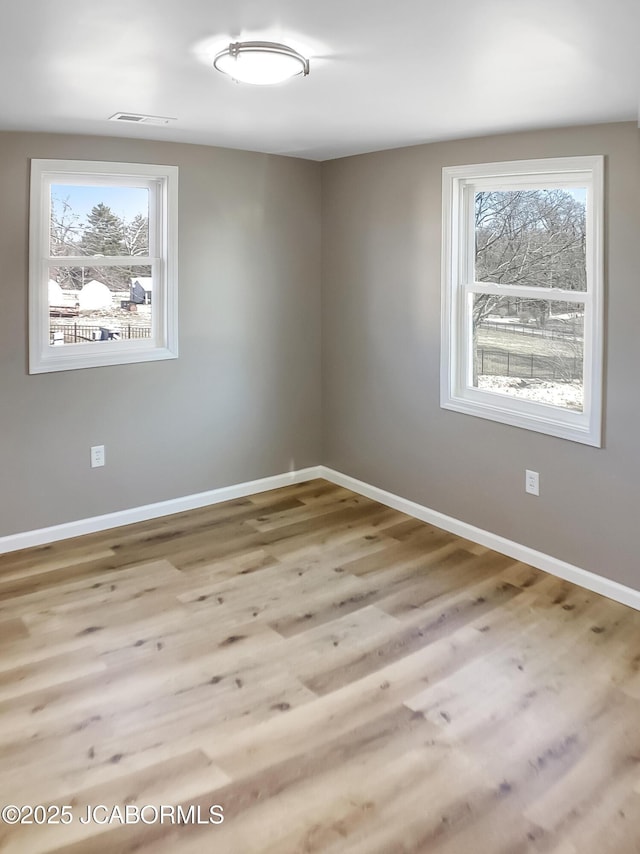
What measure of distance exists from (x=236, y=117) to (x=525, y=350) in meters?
1.89

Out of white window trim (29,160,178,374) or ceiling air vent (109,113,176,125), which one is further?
white window trim (29,160,178,374)

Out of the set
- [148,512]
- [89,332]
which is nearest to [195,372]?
→ [89,332]

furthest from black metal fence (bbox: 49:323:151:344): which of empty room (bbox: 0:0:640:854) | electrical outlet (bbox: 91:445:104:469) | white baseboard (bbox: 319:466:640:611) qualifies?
white baseboard (bbox: 319:466:640:611)

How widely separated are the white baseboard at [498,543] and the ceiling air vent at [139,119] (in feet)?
8.38

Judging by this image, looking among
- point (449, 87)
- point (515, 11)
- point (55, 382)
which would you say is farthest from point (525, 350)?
point (55, 382)

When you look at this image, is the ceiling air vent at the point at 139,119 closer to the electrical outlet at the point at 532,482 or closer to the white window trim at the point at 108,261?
the white window trim at the point at 108,261

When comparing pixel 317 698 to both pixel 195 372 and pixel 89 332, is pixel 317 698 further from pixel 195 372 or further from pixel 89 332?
pixel 89 332

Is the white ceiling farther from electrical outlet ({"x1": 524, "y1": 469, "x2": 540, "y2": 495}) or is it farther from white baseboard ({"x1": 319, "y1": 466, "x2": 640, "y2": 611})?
white baseboard ({"x1": 319, "y1": 466, "x2": 640, "y2": 611})

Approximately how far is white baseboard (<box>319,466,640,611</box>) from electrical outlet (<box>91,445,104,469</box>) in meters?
1.64

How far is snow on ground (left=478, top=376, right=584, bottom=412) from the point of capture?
373cm

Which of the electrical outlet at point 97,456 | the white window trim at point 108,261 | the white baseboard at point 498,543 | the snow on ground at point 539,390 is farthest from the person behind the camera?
the electrical outlet at point 97,456

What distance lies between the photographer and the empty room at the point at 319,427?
2197mm

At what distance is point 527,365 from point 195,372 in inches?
78.3

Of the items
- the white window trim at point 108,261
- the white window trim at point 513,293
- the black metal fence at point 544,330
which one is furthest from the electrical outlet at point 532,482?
the white window trim at point 108,261
